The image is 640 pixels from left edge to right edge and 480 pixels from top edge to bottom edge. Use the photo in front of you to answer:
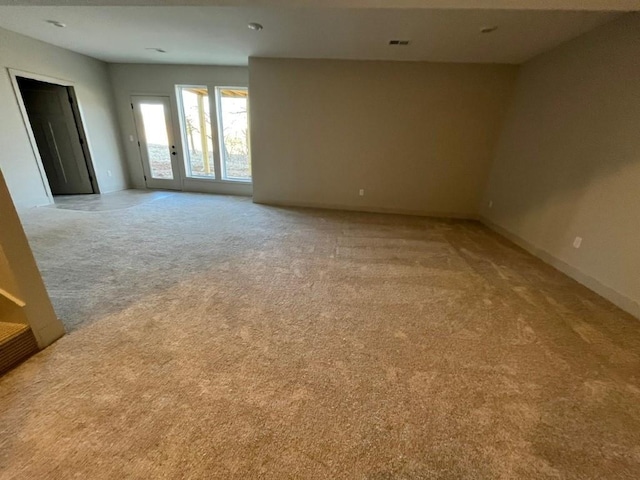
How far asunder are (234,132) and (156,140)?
193 centimetres

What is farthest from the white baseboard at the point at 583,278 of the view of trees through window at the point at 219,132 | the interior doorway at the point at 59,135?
the interior doorway at the point at 59,135

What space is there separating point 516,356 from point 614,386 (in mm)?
482

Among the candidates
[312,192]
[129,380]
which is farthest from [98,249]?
[312,192]

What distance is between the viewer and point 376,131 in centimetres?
474

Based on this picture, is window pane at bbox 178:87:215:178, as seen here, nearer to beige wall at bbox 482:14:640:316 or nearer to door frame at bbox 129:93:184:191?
door frame at bbox 129:93:184:191

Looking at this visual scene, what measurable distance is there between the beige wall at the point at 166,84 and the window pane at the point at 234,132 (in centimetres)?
20

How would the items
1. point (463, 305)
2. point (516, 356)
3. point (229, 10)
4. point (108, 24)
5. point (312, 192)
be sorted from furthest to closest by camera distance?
point (312, 192) → point (108, 24) → point (229, 10) → point (463, 305) → point (516, 356)

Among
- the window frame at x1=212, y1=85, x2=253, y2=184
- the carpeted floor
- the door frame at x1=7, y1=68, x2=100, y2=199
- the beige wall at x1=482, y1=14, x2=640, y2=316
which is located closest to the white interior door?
the door frame at x1=7, y1=68, x2=100, y2=199

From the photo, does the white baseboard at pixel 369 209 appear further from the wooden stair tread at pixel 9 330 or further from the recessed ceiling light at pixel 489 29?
the wooden stair tread at pixel 9 330

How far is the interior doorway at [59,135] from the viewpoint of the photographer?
4.96 metres

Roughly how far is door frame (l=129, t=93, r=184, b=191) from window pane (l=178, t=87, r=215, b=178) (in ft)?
0.70

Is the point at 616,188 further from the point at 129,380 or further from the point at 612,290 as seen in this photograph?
the point at 129,380

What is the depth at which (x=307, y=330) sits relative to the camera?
1.88m

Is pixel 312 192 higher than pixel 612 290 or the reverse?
higher
